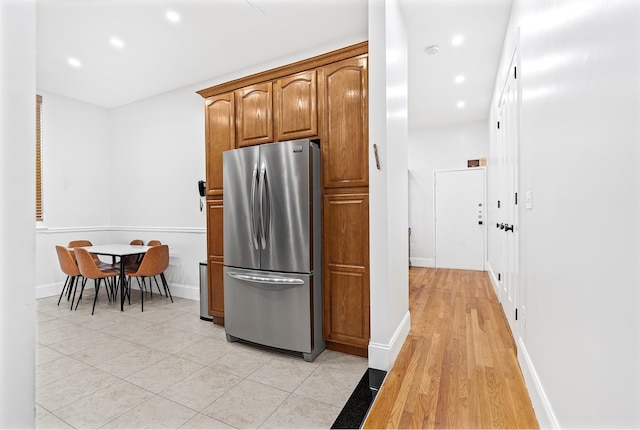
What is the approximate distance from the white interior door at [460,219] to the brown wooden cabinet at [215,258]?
176 inches

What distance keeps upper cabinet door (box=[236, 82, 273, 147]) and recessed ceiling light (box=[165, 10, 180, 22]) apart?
0.82m

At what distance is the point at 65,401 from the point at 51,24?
3305 millimetres

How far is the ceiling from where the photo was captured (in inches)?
107

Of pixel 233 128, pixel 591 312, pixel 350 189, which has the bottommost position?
pixel 591 312

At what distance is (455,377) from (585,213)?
1.48m

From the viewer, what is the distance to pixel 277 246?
254 cm

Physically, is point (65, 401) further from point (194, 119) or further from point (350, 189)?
point (194, 119)

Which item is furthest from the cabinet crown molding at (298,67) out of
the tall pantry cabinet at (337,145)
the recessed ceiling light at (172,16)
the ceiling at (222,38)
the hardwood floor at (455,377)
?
the hardwood floor at (455,377)

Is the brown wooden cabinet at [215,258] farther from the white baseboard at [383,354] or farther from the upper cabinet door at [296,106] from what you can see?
the white baseboard at [383,354]

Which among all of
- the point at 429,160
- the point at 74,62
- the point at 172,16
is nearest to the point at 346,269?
the point at 172,16

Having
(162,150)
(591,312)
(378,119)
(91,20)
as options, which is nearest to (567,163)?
(591,312)

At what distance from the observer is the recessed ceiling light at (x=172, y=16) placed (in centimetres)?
278

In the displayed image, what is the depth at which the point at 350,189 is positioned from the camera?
2.50 m

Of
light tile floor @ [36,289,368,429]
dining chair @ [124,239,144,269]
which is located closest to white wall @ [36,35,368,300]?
dining chair @ [124,239,144,269]
